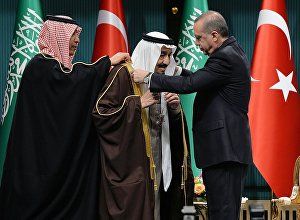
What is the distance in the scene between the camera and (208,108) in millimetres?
3609

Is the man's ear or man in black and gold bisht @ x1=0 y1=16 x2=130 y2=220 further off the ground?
the man's ear

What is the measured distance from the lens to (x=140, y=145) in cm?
374

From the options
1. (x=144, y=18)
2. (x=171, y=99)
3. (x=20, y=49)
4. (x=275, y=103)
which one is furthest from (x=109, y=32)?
(x=171, y=99)

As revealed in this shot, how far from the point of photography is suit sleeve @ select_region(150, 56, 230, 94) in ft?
11.7

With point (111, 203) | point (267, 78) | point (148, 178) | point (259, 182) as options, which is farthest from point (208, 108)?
point (259, 182)

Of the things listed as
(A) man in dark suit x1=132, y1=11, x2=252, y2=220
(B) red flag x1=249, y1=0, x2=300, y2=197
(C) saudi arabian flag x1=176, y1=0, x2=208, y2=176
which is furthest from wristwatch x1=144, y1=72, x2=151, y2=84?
(B) red flag x1=249, y1=0, x2=300, y2=197

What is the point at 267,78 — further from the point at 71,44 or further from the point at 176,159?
the point at 71,44

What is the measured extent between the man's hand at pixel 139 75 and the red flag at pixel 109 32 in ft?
6.99

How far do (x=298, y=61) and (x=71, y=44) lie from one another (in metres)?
3.12

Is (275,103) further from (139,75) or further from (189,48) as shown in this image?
(139,75)

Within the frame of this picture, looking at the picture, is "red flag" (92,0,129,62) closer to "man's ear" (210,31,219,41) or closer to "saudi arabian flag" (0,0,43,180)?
"saudi arabian flag" (0,0,43,180)

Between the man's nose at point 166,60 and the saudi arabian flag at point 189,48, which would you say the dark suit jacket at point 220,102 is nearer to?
the man's nose at point 166,60

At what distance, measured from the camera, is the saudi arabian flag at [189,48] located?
5.80 metres

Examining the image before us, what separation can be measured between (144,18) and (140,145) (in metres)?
2.89
